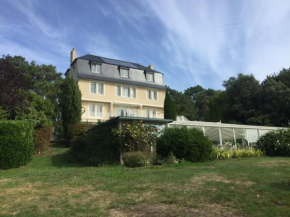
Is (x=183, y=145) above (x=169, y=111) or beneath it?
beneath

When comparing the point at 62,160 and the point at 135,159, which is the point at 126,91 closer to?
the point at 62,160

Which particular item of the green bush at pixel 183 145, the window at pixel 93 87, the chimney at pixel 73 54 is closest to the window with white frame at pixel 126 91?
the window at pixel 93 87

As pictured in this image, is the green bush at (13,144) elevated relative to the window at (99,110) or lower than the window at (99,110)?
lower

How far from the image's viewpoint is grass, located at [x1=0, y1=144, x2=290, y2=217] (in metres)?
4.78

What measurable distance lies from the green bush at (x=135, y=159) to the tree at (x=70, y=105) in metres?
10.8

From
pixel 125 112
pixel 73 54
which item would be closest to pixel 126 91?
pixel 125 112

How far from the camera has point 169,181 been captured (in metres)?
7.09

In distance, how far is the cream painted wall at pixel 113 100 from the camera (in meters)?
28.2

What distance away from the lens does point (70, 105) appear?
70.9 feet

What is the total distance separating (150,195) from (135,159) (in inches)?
202

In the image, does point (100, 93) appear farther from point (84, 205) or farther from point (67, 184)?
point (84, 205)

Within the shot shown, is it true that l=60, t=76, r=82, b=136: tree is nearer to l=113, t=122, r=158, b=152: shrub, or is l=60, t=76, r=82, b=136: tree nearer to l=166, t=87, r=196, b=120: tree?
l=113, t=122, r=158, b=152: shrub

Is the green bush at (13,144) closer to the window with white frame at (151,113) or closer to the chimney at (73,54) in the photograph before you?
the window with white frame at (151,113)

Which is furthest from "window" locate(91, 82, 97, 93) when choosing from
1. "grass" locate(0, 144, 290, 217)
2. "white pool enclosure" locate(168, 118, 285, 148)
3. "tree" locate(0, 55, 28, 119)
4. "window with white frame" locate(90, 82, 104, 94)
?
"grass" locate(0, 144, 290, 217)
